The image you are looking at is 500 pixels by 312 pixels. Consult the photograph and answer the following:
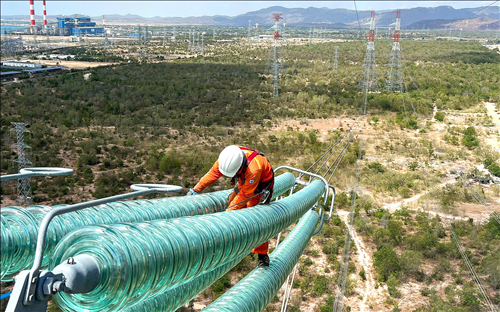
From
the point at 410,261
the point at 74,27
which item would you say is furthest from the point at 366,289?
the point at 74,27

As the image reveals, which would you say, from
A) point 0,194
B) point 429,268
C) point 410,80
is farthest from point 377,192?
point 410,80

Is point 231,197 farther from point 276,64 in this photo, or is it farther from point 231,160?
point 276,64

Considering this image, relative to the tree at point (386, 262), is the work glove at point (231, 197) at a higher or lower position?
higher

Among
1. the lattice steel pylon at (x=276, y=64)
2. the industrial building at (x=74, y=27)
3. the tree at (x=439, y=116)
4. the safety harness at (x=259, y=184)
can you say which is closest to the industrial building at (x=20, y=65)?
the lattice steel pylon at (x=276, y=64)

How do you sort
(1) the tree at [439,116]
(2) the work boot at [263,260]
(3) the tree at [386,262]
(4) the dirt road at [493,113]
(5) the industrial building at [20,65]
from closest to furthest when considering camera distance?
(2) the work boot at [263,260] < (3) the tree at [386,262] < (4) the dirt road at [493,113] < (1) the tree at [439,116] < (5) the industrial building at [20,65]

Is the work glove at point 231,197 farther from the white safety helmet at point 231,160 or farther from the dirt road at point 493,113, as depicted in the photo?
the dirt road at point 493,113

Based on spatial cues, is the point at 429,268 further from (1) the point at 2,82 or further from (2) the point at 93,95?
(1) the point at 2,82

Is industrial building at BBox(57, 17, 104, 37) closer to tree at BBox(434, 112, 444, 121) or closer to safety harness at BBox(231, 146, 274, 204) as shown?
tree at BBox(434, 112, 444, 121)

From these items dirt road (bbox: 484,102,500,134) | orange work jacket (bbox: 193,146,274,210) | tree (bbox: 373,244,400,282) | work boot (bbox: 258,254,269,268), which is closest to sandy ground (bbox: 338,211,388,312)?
tree (bbox: 373,244,400,282)
